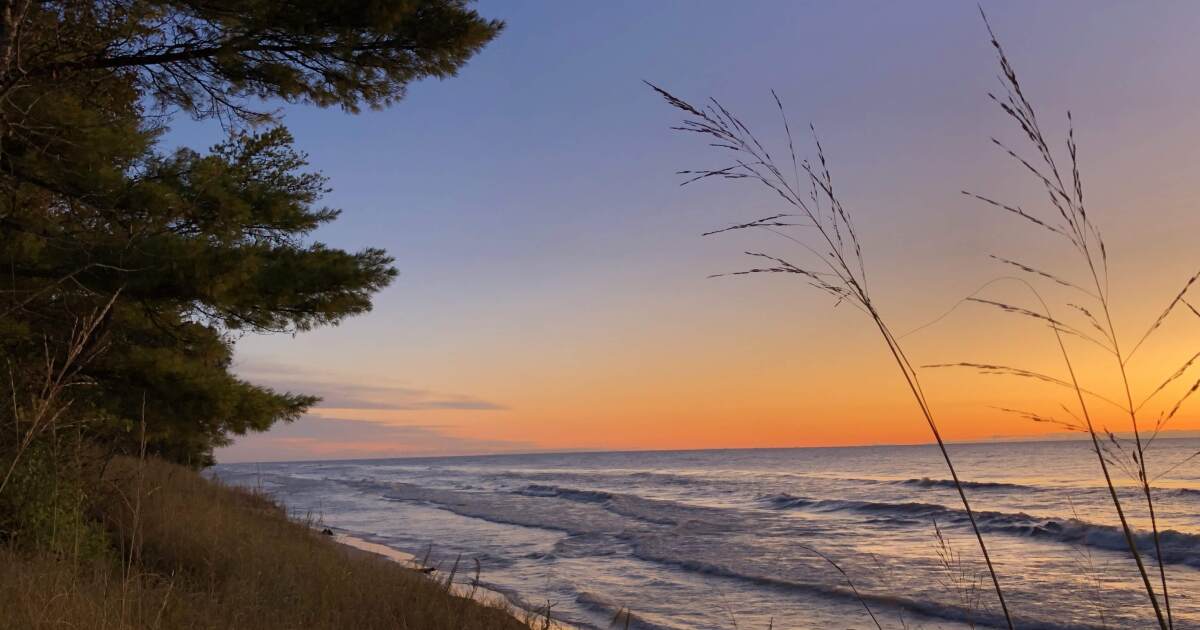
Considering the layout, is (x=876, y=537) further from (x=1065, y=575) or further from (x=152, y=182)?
(x=152, y=182)

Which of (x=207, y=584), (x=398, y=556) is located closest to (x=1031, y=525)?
(x=398, y=556)

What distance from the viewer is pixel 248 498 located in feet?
48.2

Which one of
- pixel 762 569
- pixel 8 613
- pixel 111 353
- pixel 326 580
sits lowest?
pixel 762 569

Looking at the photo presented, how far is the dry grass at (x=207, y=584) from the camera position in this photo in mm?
3936

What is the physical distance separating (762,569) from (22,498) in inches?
459

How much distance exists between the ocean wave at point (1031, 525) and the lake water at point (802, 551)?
0.07 m

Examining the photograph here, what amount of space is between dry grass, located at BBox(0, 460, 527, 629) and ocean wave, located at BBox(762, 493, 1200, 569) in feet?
34.7

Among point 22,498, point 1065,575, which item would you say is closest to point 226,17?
point 22,498

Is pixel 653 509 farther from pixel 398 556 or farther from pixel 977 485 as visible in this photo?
pixel 977 485

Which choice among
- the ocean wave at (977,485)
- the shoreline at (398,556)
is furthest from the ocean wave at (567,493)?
the shoreline at (398,556)

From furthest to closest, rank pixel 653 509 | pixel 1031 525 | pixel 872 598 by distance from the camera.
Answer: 1. pixel 653 509
2. pixel 1031 525
3. pixel 872 598

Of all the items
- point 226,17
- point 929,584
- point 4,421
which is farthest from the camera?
point 929,584

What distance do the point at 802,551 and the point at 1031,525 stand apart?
24.0 feet

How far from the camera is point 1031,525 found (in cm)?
2006
